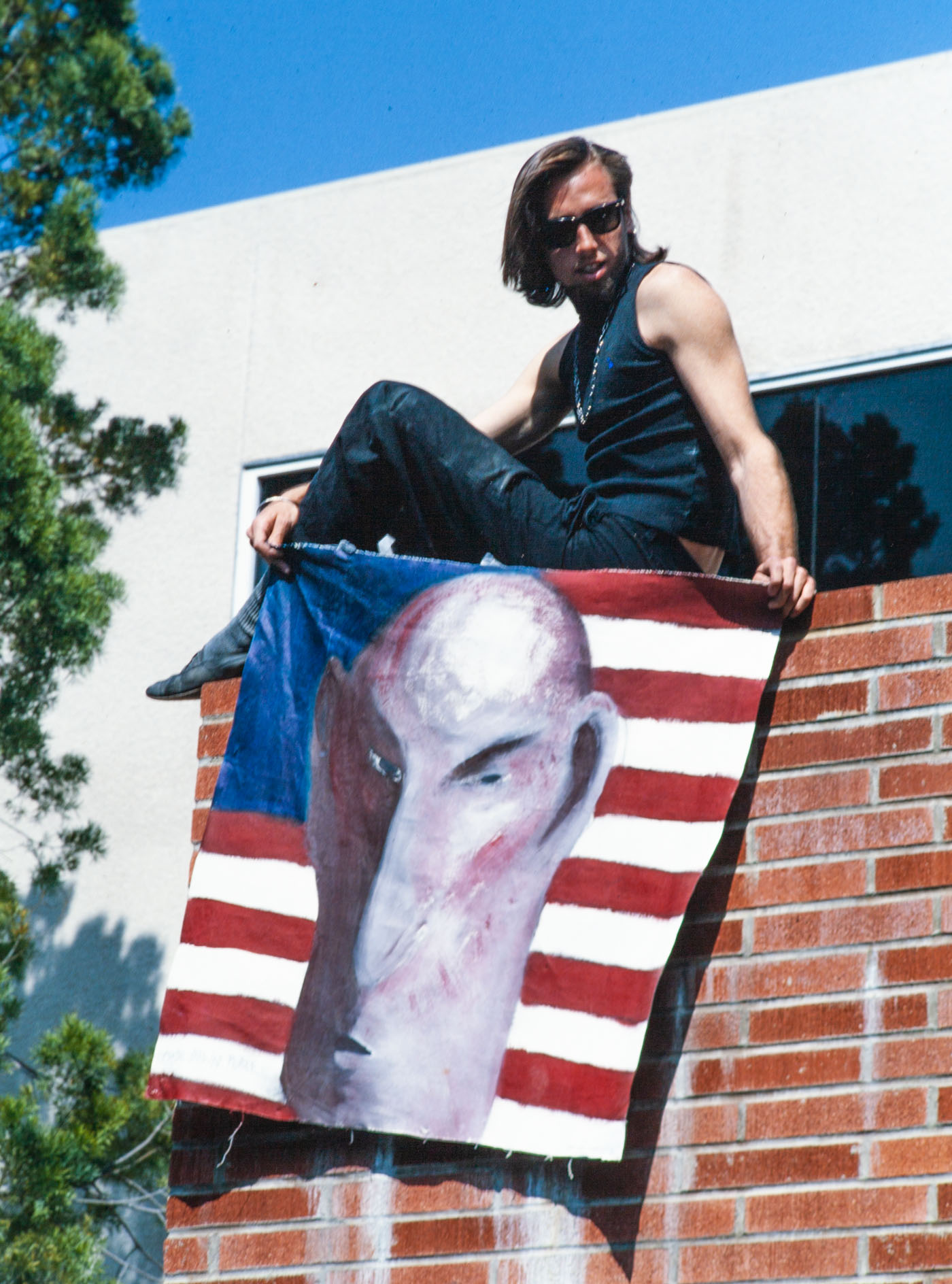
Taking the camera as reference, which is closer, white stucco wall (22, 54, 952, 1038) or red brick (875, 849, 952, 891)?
red brick (875, 849, 952, 891)

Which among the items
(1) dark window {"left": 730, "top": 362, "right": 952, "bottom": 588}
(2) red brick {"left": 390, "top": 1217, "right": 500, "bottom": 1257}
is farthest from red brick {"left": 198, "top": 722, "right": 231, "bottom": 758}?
(1) dark window {"left": 730, "top": 362, "right": 952, "bottom": 588}

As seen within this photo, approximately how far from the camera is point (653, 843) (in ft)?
12.0

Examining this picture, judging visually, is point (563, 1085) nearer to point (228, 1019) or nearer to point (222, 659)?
point (228, 1019)

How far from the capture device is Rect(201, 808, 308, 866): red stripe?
3959 millimetres

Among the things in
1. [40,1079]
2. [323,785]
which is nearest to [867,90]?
[323,785]

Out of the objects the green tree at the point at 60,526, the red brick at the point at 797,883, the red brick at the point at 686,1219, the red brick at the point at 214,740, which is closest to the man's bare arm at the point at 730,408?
the red brick at the point at 797,883

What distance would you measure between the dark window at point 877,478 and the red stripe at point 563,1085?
337 centimetres

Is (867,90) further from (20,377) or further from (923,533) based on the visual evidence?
(20,377)

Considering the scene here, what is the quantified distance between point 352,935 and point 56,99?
632 cm

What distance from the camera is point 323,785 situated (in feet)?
13.1

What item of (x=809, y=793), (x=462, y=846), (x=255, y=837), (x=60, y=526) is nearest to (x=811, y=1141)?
(x=809, y=793)

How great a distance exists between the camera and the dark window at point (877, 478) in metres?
6.54

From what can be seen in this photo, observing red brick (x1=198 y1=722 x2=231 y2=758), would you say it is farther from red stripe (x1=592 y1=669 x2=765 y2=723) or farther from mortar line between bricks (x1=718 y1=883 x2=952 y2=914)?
mortar line between bricks (x1=718 y1=883 x2=952 y2=914)

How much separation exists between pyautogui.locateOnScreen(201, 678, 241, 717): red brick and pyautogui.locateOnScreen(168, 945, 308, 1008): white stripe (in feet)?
2.05
